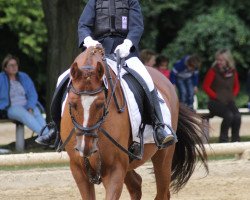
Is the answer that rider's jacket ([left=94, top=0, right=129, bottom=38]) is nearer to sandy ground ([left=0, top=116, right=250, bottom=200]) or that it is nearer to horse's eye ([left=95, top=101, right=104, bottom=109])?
horse's eye ([left=95, top=101, right=104, bottom=109])

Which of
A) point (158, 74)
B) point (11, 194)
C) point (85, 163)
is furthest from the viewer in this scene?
point (11, 194)

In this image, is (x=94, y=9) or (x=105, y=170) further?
(x=94, y=9)

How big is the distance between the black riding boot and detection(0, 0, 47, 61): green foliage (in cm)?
1375

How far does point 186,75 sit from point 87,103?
9.98 m

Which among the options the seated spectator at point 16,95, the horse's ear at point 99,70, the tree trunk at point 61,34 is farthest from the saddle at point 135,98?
the tree trunk at point 61,34

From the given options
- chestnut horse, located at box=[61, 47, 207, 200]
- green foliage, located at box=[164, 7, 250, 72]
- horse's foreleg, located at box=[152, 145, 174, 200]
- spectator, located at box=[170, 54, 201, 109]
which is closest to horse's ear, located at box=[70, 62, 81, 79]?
chestnut horse, located at box=[61, 47, 207, 200]

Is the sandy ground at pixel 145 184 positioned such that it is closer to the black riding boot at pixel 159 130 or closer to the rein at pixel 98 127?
the black riding boot at pixel 159 130

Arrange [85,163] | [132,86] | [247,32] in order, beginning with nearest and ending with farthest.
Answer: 1. [85,163]
2. [132,86]
3. [247,32]

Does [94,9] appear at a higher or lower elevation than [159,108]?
higher

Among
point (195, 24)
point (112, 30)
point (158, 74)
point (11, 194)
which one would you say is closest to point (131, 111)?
point (112, 30)

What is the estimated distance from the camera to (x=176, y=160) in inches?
366

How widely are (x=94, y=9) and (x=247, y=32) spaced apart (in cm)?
1550

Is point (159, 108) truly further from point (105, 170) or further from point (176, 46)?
point (176, 46)

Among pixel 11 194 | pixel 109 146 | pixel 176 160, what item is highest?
pixel 109 146
